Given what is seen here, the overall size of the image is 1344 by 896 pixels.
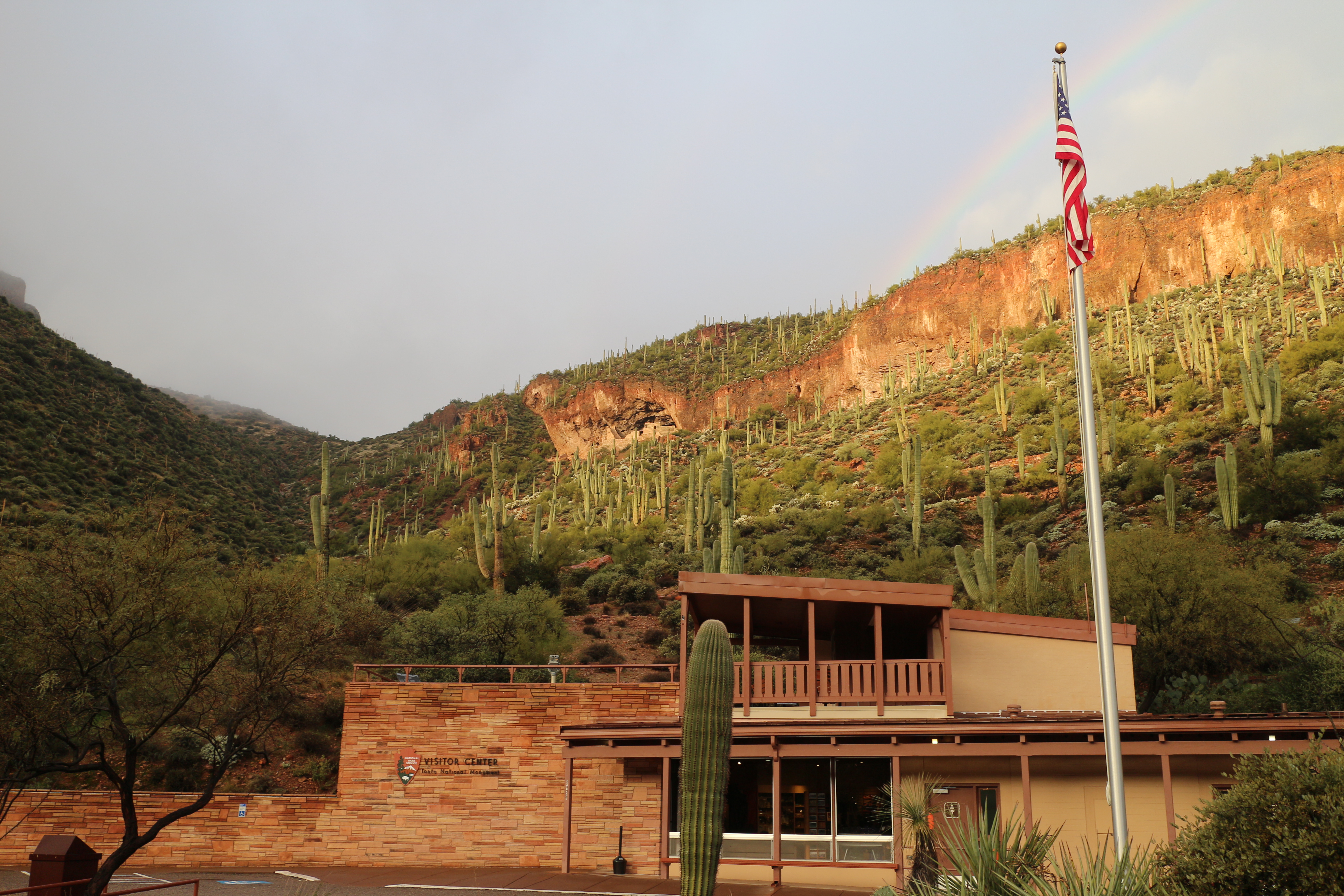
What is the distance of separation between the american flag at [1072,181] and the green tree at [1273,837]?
5596mm

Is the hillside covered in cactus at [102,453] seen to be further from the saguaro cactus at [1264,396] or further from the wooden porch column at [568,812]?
the saguaro cactus at [1264,396]

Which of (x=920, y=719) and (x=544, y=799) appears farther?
(x=544, y=799)

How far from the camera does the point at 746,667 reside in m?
17.2

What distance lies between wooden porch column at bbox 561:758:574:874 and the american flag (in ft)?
39.6

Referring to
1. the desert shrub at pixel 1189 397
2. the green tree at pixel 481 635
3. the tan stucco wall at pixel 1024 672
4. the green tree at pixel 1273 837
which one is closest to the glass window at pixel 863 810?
the tan stucco wall at pixel 1024 672

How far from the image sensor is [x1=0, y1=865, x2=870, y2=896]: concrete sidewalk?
1484cm

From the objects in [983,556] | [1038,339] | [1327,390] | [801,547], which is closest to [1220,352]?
[1327,390]

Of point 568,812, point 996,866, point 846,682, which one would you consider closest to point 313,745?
point 568,812

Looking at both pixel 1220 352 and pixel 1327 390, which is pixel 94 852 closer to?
pixel 1327 390

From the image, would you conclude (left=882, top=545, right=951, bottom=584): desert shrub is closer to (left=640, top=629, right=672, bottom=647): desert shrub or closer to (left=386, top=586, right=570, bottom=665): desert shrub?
(left=640, top=629, right=672, bottom=647): desert shrub

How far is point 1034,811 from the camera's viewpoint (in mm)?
15438

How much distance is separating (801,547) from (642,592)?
26.1 ft

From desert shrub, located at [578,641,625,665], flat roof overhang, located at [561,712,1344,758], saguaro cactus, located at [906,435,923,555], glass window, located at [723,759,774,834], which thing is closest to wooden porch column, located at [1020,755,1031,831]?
flat roof overhang, located at [561,712,1344,758]

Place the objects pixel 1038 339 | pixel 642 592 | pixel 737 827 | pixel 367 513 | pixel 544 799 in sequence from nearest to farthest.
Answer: pixel 737 827, pixel 544 799, pixel 642 592, pixel 1038 339, pixel 367 513
